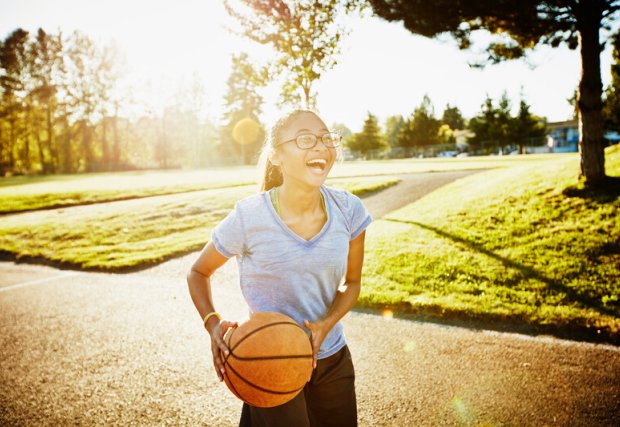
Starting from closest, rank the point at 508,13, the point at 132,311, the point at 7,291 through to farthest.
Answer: the point at 132,311, the point at 7,291, the point at 508,13

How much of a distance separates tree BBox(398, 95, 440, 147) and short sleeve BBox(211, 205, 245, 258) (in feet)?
A: 230

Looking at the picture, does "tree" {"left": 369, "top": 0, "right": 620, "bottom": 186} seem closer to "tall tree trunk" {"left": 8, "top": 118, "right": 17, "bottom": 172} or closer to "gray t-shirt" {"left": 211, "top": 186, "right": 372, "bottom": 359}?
"gray t-shirt" {"left": 211, "top": 186, "right": 372, "bottom": 359}

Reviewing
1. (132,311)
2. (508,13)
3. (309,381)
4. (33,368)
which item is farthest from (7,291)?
(508,13)

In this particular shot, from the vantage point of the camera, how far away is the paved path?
3.21 m

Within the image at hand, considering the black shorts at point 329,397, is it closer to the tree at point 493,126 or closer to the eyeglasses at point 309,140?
the eyeglasses at point 309,140

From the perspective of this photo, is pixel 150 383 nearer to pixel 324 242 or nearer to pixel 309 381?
pixel 309 381

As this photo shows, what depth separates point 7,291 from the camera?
716 centimetres

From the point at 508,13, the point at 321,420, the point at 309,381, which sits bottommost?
the point at 321,420

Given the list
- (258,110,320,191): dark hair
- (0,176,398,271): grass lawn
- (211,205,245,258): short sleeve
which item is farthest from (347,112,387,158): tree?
(211,205,245,258): short sleeve

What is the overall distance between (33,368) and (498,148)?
6650cm

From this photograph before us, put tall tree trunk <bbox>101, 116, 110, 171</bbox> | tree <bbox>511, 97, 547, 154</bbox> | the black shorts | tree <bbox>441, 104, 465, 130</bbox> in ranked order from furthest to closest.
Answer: tree <bbox>441, 104, 465, 130</bbox> < tall tree trunk <bbox>101, 116, 110, 171</bbox> < tree <bbox>511, 97, 547, 154</bbox> < the black shorts

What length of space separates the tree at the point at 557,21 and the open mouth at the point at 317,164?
338 inches

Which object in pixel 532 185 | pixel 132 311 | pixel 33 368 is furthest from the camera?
pixel 532 185

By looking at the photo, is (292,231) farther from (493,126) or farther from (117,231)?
(493,126)
